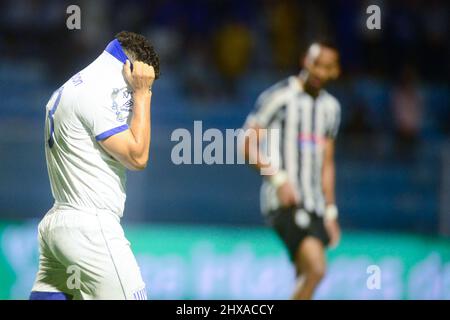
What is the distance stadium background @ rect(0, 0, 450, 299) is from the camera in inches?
346

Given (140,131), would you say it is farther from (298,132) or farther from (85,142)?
(298,132)

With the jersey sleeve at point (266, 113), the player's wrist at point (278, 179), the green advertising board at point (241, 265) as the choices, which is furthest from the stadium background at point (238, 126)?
the jersey sleeve at point (266, 113)

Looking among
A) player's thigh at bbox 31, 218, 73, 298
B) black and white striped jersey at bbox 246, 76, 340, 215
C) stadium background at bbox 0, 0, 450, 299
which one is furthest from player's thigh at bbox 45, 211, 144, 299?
stadium background at bbox 0, 0, 450, 299

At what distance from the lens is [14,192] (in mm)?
9094

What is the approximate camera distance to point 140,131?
466 cm

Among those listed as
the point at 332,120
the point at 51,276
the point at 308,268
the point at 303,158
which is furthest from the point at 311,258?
the point at 51,276

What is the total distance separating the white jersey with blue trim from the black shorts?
2.66m

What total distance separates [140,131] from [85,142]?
0.85 feet

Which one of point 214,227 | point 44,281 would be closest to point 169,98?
point 214,227

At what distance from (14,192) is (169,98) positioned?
2.47 meters

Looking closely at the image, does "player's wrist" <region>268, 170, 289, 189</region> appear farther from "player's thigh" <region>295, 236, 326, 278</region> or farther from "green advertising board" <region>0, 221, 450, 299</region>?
"green advertising board" <region>0, 221, 450, 299</region>

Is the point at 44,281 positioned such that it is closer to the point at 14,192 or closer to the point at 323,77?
the point at 323,77

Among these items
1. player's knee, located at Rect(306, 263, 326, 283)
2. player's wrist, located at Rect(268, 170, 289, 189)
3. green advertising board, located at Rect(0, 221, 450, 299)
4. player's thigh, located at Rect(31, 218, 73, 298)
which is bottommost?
green advertising board, located at Rect(0, 221, 450, 299)

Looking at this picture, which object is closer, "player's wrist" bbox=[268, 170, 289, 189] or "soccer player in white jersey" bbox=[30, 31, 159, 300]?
"soccer player in white jersey" bbox=[30, 31, 159, 300]
